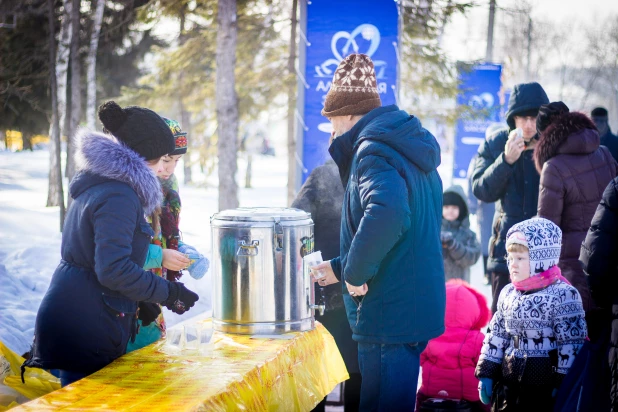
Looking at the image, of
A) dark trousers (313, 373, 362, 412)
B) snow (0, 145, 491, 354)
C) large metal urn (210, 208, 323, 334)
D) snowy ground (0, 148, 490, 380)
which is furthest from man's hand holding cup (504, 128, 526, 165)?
snowy ground (0, 148, 490, 380)

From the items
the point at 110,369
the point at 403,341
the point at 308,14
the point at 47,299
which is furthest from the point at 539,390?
the point at 308,14

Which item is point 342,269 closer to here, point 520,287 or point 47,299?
point 520,287

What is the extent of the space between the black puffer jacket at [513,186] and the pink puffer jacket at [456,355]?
2.93 feet

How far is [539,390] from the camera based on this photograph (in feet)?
12.0

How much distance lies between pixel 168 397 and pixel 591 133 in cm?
341

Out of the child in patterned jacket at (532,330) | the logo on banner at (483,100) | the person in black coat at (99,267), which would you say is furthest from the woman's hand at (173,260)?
the logo on banner at (483,100)

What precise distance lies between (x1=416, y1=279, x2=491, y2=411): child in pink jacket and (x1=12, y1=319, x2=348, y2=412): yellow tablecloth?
2.43 feet

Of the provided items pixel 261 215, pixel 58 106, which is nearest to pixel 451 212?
pixel 261 215

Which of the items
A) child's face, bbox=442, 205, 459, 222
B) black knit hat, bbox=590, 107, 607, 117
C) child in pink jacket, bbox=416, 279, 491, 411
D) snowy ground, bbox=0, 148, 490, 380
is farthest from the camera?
black knit hat, bbox=590, 107, 607, 117

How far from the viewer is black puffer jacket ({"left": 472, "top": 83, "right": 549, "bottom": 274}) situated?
18.1 ft

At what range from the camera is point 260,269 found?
3680 millimetres

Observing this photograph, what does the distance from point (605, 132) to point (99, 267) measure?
7.53 m

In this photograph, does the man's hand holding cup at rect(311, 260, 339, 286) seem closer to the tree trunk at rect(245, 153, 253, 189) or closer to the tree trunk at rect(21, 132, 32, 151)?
the tree trunk at rect(21, 132, 32, 151)

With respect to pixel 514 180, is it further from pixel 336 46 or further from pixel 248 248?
pixel 336 46
